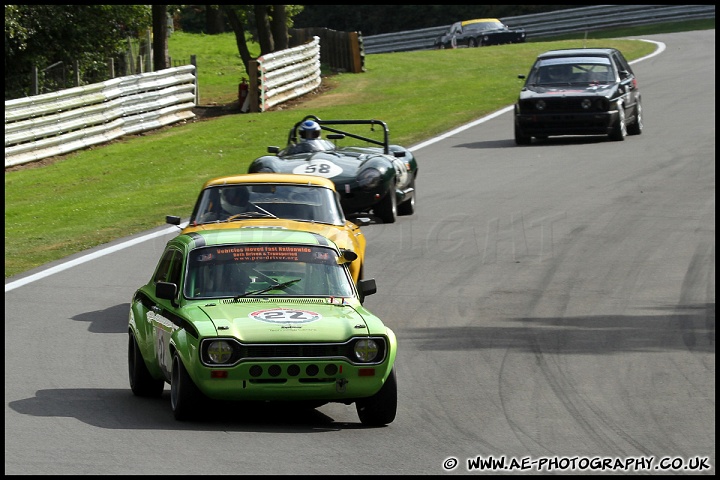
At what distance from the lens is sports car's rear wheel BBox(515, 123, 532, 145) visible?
26031 mm

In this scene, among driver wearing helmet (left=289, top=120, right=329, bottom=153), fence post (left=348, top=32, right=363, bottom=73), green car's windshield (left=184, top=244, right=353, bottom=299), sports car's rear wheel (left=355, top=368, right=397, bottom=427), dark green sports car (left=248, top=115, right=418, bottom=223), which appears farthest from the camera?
fence post (left=348, top=32, right=363, bottom=73)

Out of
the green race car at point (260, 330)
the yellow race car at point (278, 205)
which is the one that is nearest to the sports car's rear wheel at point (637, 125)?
the yellow race car at point (278, 205)

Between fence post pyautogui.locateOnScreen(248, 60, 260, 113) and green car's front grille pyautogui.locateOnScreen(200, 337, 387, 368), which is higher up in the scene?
fence post pyautogui.locateOnScreen(248, 60, 260, 113)

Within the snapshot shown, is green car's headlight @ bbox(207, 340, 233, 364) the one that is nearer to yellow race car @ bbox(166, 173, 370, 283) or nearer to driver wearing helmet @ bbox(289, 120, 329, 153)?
yellow race car @ bbox(166, 173, 370, 283)

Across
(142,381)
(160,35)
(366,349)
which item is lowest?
(142,381)

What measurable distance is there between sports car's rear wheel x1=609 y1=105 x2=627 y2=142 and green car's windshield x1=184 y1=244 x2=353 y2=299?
54.1 feet

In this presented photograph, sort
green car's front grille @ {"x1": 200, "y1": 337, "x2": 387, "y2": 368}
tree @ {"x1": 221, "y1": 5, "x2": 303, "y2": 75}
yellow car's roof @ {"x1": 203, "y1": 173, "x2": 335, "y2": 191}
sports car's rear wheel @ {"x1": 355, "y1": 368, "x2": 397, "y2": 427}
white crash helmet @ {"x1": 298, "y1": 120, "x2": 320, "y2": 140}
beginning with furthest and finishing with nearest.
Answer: tree @ {"x1": 221, "y1": 5, "x2": 303, "y2": 75}, white crash helmet @ {"x1": 298, "y1": 120, "x2": 320, "y2": 140}, yellow car's roof @ {"x1": 203, "y1": 173, "x2": 335, "y2": 191}, sports car's rear wheel @ {"x1": 355, "y1": 368, "x2": 397, "y2": 427}, green car's front grille @ {"x1": 200, "y1": 337, "x2": 387, "y2": 368}

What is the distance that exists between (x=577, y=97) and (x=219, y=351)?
17.1m

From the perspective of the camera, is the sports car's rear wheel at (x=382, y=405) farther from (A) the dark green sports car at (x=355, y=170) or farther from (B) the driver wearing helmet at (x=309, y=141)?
(B) the driver wearing helmet at (x=309, y=141)

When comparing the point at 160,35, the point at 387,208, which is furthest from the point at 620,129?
the point at 160,35

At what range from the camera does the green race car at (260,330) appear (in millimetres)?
8695

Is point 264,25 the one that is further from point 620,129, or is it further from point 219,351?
point 219,351

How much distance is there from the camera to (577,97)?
24797mm

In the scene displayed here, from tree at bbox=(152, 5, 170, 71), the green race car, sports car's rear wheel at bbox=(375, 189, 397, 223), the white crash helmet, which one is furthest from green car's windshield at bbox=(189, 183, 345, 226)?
tree at bbox=(152, 5, 170, 71)
